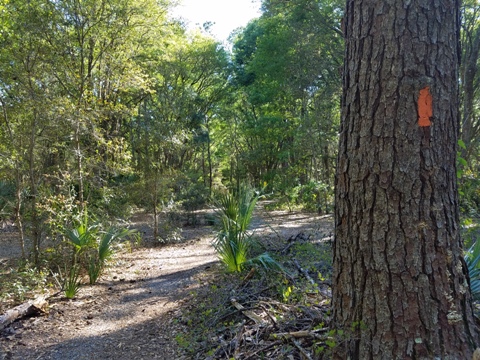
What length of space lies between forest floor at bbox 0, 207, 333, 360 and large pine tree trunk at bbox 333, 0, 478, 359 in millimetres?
1955

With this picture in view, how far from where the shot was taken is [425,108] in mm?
1957

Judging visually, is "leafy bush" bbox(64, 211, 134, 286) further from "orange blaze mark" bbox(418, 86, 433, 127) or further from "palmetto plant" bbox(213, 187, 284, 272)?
"orange blaze mark" bbox(418, 86, 433, 127)

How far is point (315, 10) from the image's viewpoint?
39.8ft

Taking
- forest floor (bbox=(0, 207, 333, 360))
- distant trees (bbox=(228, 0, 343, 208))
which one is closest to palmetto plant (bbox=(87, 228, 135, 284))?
forest floor (bbox=(0, 207, 333, 360))

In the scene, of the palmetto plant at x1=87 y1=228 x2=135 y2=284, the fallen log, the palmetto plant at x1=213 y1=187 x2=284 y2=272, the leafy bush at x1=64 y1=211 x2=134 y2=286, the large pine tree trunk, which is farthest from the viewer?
the palmetto plant at x1=87 y1=228 x2=135 y2=284

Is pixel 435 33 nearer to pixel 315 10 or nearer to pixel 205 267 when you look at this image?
pixel 205 267

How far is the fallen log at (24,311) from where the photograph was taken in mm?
4596

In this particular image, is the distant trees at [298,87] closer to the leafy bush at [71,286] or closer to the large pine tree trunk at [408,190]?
the leafy bush at [71,286]

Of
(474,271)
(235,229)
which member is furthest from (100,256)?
(474,271)

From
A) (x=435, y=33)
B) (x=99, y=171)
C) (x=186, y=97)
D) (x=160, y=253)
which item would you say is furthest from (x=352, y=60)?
(x=186, y=97)

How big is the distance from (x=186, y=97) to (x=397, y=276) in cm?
1817

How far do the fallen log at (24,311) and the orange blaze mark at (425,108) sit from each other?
5.02m

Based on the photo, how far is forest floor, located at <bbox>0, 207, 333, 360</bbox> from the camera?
13.3ft

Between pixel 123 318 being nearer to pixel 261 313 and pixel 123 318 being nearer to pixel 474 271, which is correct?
pixel 261 313
